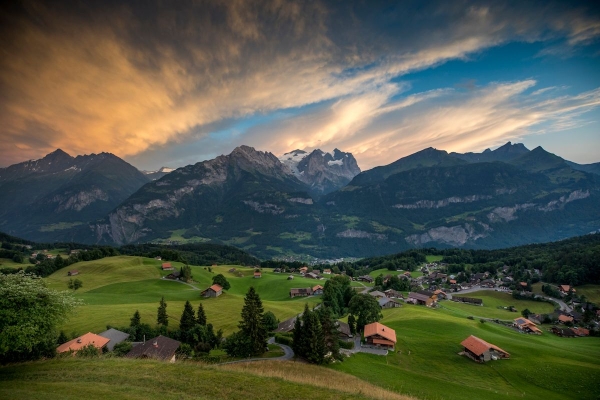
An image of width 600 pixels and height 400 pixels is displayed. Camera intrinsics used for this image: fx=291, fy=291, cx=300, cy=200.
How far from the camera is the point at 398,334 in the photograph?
56.9 m

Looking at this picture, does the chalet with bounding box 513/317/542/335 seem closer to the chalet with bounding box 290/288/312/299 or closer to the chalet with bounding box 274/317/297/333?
the chalet with bounding box 274/317/297/333

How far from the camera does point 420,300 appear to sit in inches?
4008

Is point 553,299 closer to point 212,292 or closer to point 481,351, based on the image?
point 481,351

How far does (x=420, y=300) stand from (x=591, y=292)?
71.8m

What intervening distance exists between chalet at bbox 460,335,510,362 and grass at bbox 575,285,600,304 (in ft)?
311

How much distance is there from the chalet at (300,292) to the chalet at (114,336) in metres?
65.2

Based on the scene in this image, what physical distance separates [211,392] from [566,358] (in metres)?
58.2

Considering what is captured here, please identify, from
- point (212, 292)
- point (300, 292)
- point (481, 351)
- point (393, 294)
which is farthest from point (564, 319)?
point (212, 292)

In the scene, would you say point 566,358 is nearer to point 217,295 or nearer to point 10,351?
point 10,351

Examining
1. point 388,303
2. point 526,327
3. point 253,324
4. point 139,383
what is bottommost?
point 526,327

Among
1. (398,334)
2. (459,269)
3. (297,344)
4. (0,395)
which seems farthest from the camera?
(459,269)

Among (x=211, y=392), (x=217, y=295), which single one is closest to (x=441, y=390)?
(x=211, y=392)

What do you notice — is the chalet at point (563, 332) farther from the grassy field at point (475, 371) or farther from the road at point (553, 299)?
the road at point (553, 299)

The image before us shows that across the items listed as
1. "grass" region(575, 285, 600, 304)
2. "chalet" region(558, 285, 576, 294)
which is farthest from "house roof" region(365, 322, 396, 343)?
"chalet" region(558, 285, 576, 294)
